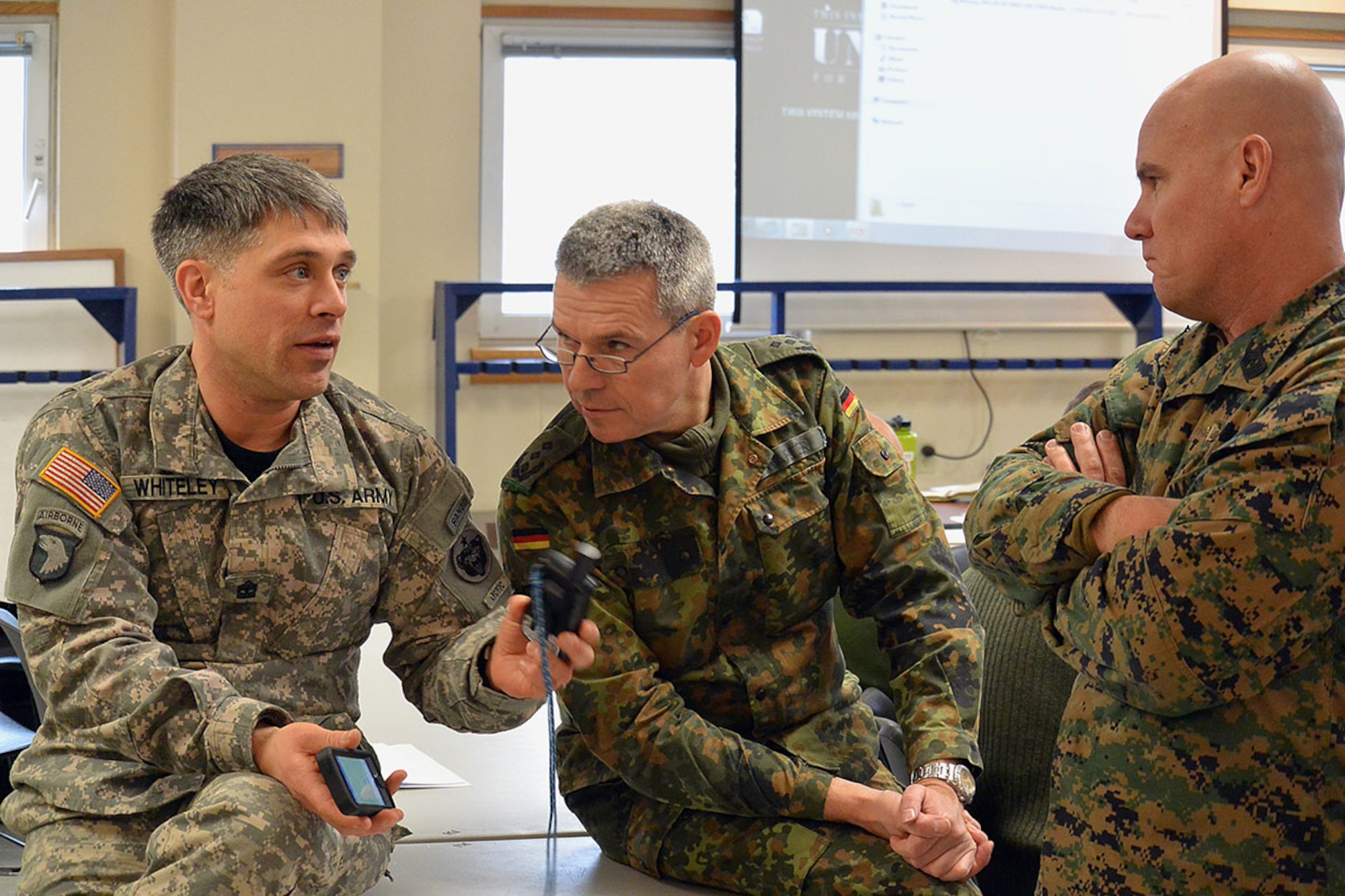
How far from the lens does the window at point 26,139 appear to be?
5027 millimetres

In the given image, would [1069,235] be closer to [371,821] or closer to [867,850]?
[867,850]

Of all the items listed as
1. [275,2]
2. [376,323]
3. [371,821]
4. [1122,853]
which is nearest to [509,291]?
[376,323]

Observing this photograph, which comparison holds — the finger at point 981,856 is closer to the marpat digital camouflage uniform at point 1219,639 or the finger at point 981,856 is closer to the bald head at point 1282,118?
the marpat digital camouflage uniform at point 1219,639

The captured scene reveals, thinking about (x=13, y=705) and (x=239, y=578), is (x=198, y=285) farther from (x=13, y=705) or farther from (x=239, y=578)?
(x=13, y=705)

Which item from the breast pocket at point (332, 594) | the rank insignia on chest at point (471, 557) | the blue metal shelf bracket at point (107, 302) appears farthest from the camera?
the blue metal shelf bracket at point (107, 302)

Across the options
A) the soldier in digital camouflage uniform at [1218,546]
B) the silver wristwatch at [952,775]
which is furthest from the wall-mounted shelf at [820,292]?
the soldier in digital camouflage uniform at [1218,546]

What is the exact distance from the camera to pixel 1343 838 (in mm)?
1160

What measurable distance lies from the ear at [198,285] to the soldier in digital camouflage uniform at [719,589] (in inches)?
17.2

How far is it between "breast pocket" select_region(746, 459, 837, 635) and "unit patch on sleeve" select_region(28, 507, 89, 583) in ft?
2.73

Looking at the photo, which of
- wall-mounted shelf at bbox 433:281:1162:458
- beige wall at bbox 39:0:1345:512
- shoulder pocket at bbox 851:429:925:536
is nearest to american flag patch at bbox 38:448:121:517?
shoulder pocket at bbox 851:429:925:536

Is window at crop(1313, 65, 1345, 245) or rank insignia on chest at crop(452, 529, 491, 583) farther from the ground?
window at crop(1313, 65, 1345, 245)

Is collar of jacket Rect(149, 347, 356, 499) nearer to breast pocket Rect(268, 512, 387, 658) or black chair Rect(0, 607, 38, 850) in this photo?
breast pocket Rect(268, 512, 387, 658)

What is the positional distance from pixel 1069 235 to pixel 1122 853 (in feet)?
15.4

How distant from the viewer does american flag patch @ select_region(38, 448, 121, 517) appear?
5.23ft
